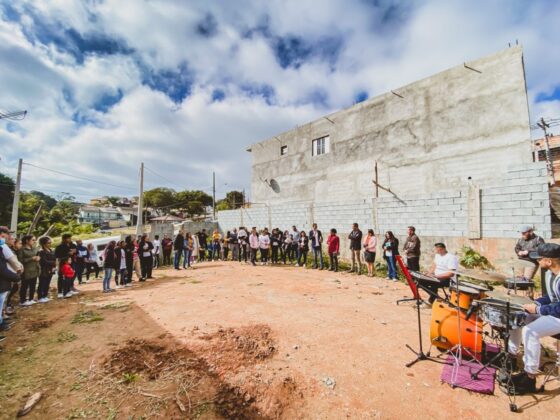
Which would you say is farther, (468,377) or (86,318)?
(86,318)

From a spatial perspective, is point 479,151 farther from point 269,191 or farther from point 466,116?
point 269,191

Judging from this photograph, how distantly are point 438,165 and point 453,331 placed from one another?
37.5 feet

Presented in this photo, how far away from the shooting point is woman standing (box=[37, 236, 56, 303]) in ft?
22.1

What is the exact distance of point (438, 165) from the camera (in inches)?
500

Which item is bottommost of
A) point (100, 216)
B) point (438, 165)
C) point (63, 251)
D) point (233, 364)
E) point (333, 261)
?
point (233, 364)

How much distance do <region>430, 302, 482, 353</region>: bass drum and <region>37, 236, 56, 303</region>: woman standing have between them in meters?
8.86

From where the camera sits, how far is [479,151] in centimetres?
1149

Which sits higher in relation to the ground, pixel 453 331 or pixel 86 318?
pixel 453 331

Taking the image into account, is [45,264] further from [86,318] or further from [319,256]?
[319,256]

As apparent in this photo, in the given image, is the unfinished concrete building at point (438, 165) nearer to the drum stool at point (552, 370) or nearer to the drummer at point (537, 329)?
the drum stool at point (552, 370)

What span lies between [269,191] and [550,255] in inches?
783

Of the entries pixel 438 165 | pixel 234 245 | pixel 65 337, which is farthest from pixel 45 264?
pixel 438 165

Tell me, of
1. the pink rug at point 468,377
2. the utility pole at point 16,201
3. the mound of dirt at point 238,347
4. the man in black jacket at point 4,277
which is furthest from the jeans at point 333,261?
the utility pole at point 16,201

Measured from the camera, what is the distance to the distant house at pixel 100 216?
2408 inches
